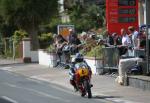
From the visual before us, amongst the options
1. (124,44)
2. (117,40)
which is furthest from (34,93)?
(117,40)

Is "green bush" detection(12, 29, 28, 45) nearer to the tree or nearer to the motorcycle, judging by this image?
the tree

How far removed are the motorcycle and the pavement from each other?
0.45 meters

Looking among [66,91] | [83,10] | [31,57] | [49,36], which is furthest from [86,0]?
[66,91]

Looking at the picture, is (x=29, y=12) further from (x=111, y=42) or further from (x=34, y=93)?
(x=34, y=93)

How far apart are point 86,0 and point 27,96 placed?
4283 centimetres

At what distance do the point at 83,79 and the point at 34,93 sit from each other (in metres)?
2.20

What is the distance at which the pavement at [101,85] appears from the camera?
17.2 metres

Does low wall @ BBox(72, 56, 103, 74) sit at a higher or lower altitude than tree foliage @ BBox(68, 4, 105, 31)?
lower

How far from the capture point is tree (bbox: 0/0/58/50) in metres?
39.8

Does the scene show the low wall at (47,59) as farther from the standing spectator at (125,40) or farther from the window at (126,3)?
the standing spectator at (125,40)

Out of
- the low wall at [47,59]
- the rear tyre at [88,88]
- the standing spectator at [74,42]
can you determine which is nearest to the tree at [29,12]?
the low wall at [47,59]

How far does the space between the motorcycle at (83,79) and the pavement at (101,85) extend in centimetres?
45

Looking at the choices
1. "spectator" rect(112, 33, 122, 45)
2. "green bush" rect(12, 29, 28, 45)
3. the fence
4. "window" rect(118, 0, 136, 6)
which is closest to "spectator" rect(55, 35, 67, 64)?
"window" rect(118, 0, 136, 6)

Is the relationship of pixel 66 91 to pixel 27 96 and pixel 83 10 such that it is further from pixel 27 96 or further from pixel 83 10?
pixel 83 10
